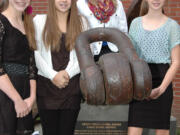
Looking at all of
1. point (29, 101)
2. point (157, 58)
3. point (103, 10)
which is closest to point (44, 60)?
point (29, 101)

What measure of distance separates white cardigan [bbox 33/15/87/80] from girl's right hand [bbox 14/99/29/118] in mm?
274

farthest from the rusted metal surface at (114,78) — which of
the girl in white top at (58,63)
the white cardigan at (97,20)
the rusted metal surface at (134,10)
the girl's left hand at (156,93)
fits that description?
the rusted metal surface at (134,10)

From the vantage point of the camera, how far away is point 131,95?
1.31 metres

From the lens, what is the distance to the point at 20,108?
1.79 meters

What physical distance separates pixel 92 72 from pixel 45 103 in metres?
0.87

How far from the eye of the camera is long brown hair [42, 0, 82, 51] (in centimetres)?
193

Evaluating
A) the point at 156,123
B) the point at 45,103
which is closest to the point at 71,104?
the point at 45,103

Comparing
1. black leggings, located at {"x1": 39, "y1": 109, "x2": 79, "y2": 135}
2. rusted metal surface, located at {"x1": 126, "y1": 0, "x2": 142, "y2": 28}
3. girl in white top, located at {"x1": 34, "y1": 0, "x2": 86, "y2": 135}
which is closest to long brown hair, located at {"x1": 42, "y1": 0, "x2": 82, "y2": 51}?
girl in white top, located at {"x1": 34, "y1": 0, "x2": 86, "y2": 135}

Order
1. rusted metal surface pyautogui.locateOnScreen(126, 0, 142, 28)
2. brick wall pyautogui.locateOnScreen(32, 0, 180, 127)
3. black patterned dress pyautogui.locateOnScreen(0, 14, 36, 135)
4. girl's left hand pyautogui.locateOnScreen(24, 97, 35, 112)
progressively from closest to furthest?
black patterned dress pyautogui.locateOnScreen(0, 14, 36, 135)
girl's left hand pyautogui.locateOnScreen(24, 97, 35, 112)
rusted metal surface pyautogui.locateOnScreen(126, 0, 142, 28)
brick wall pyautogui.locateOnScreen(32, 0, 180, 127)

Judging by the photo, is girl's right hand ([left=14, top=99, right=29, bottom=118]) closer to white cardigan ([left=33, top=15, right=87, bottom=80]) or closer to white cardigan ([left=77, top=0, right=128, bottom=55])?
white cardigan ([left=33, top=15, right=87, bottom=80])

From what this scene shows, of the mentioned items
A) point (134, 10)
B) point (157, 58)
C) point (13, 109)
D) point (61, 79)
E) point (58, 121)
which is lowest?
point (58, 121)

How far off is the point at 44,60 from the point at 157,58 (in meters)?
0.84

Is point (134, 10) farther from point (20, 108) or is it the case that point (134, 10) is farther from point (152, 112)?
point (20, 108)

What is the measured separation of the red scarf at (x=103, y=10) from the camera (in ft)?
7.24
